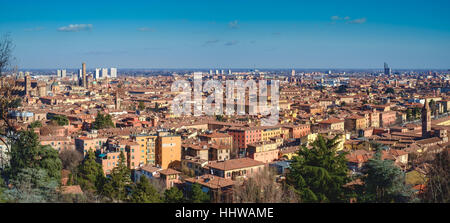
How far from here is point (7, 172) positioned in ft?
20.1

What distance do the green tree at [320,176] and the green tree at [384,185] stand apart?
0.42m

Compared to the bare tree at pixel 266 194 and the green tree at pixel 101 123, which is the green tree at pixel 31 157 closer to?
the bare tree at pixel 266 194

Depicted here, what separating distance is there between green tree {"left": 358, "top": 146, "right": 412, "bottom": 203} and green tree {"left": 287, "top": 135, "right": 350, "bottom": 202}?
42 centimetres

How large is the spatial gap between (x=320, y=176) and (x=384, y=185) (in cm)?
90

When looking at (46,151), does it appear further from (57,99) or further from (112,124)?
(57,99)

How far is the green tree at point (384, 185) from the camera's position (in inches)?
191

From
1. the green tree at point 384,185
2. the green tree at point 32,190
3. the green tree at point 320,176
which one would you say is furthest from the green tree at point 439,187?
the green tree at point 32,190

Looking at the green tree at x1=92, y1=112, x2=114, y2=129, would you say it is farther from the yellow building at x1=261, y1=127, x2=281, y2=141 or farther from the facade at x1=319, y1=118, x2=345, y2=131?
the facade at x1=319, y1=118, x2=345, y2=131

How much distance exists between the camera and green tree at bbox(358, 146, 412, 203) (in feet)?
15.9

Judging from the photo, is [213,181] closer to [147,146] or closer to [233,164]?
[233,164]

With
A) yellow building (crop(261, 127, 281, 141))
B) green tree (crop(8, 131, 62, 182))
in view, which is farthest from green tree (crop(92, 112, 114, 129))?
green tree (crop(8, 131, 62, 182))
